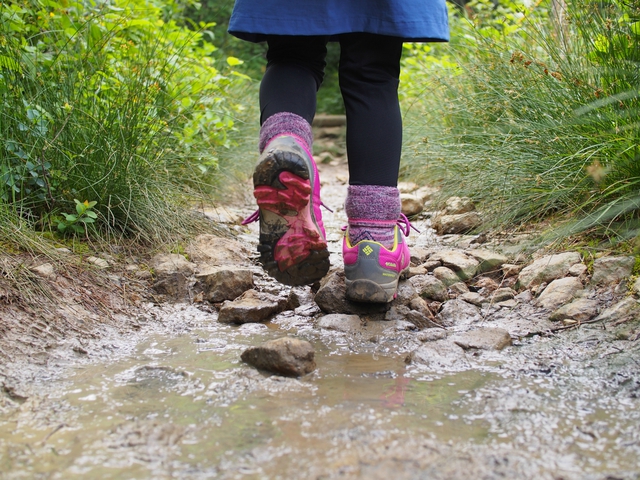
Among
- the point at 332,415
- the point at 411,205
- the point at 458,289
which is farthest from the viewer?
the point at 411,205

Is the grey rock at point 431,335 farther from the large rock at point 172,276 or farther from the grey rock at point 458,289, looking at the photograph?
the large rock at point 172,276

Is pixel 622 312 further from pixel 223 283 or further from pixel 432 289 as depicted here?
pixel 223 283

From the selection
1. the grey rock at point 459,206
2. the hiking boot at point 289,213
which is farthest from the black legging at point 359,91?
the grey rock at point 459,206

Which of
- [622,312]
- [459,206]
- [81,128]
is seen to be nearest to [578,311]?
[622,312]

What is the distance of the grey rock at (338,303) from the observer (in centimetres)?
179

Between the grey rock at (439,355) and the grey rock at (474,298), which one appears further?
the grey rock at (474,298)

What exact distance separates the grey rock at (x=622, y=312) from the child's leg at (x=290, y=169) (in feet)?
2.33

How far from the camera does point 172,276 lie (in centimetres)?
195

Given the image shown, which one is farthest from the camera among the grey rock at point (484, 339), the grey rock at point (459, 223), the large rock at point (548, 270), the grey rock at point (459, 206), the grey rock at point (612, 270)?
the grey rock at point (459, 206)

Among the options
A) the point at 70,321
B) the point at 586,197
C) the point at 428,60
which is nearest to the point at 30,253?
the point at 70,321

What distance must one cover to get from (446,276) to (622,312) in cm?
62

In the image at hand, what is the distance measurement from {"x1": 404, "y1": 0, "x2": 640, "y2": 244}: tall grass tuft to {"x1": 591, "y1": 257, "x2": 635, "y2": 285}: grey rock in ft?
0.27

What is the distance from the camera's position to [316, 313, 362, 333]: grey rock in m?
1.66

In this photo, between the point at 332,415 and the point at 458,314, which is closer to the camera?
the point at 332,415
